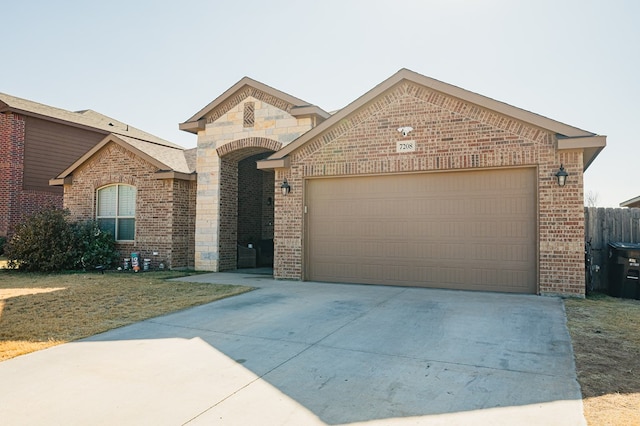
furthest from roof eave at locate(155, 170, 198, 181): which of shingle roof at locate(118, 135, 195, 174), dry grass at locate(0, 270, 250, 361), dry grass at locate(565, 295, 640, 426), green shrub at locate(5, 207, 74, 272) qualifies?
dry grass at locate(565, 295, 640, 426)

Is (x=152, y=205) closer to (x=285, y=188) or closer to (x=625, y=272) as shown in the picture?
(x=285, y=188)

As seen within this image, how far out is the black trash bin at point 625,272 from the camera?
8.91m

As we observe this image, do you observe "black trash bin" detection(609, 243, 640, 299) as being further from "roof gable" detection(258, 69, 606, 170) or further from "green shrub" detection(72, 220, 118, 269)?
"green shrub" detection(72, 220, 118, 269)

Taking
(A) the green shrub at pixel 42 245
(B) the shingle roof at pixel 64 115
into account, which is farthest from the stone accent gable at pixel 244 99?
(B) the shingle roof at pixel 64 115

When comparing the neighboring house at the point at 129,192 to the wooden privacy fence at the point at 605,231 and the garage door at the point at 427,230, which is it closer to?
the garage door at the point at 427,230

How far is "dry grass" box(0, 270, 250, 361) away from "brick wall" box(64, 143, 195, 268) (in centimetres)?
179

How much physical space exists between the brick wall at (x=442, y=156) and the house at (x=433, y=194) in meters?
0.02

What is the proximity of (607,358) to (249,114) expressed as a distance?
1164cm

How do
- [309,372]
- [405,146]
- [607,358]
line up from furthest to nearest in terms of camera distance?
[405,146]
[607,358]
[309,372]

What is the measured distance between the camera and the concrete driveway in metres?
3.51

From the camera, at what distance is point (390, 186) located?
1040cm

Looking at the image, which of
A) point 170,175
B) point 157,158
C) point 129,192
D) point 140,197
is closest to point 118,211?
point 129,192

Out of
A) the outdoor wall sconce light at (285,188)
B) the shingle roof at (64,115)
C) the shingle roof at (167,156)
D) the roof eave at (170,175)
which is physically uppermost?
the shingle roof at (64,115)

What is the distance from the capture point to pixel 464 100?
9.51 m
